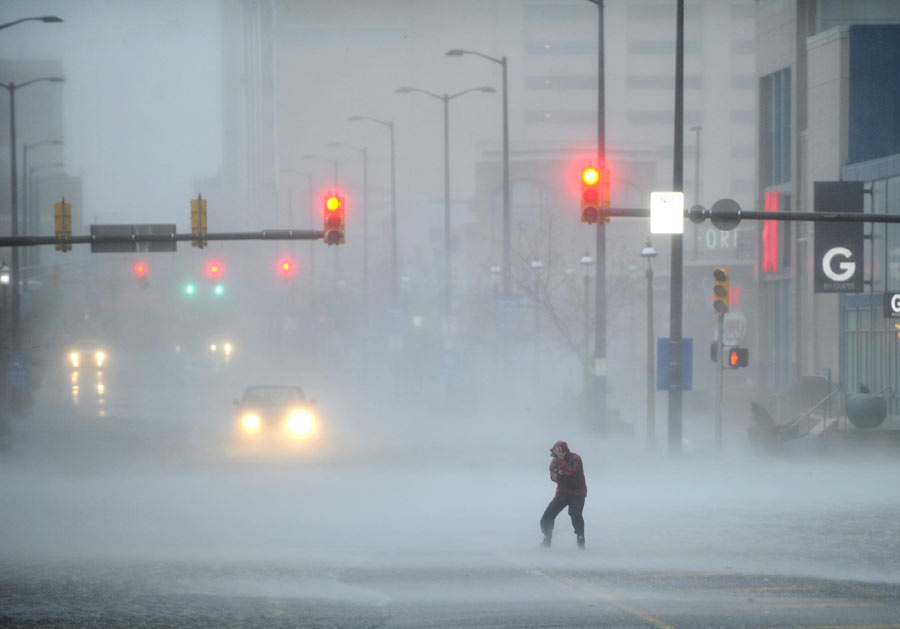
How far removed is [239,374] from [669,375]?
213ft

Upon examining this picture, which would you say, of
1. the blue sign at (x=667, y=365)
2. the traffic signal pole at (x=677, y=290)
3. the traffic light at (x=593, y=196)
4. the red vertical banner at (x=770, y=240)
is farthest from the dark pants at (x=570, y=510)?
the red vertical banner at (x=770, y=240)

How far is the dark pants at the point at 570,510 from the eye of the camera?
2038 centimetres

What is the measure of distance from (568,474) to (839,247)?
2423cm

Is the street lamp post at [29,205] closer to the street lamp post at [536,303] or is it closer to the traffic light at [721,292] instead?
the street lamp post at [536,303]

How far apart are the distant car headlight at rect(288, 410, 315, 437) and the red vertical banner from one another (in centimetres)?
1938

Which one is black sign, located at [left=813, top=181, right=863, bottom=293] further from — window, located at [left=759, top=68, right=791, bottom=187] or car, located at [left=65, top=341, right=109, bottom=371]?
car, located at [left=65, top=341, right=109, bottom=371]

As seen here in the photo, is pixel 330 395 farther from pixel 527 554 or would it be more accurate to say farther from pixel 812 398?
pixel 527 554

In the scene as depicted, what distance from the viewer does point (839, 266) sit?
42094 mm

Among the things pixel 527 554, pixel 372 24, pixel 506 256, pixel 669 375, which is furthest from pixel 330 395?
pixel 372 24

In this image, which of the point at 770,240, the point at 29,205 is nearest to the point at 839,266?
the point at 770,240

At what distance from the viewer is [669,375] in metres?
31.2

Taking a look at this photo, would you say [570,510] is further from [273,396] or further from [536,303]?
[536,303]

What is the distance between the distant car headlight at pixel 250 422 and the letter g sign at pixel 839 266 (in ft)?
55.8

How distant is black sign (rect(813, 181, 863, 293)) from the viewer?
1642 inches
